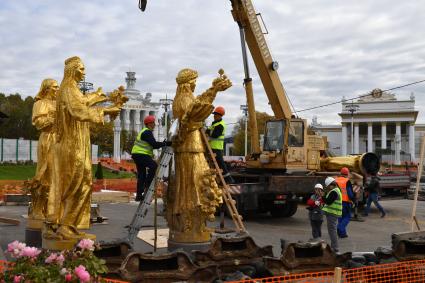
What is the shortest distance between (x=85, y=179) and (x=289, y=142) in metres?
7.94

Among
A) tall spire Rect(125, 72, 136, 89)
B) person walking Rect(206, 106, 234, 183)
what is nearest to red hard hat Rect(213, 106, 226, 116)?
person walking Rect(206, 106, 234, 183)

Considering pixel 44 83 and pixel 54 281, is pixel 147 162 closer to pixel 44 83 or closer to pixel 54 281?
pixel 44 83

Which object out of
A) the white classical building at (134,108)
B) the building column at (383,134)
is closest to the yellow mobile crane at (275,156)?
the building column at (383,134)

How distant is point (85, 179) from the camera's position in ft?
21.1

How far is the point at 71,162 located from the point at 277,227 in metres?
7.18

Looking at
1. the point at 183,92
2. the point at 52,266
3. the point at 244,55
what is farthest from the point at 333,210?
the point at 244,55

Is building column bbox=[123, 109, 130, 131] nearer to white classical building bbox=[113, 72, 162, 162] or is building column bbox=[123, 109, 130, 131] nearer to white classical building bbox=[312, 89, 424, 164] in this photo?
white classical building bbox=[113, 72, 162, 162]

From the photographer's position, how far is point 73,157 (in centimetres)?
636

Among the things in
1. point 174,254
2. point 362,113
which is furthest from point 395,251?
point 362,113

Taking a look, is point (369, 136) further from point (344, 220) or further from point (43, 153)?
point (43, 153)

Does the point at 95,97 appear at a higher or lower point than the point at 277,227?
higher

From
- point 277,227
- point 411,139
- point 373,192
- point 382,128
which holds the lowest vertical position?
point 277,227

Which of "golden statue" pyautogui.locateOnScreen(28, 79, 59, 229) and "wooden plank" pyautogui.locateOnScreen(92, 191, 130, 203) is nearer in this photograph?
"golden statue" pyautogui.locateOnScreen(28, 79, 59, 229)

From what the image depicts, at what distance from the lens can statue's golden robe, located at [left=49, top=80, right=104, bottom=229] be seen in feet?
20.8
